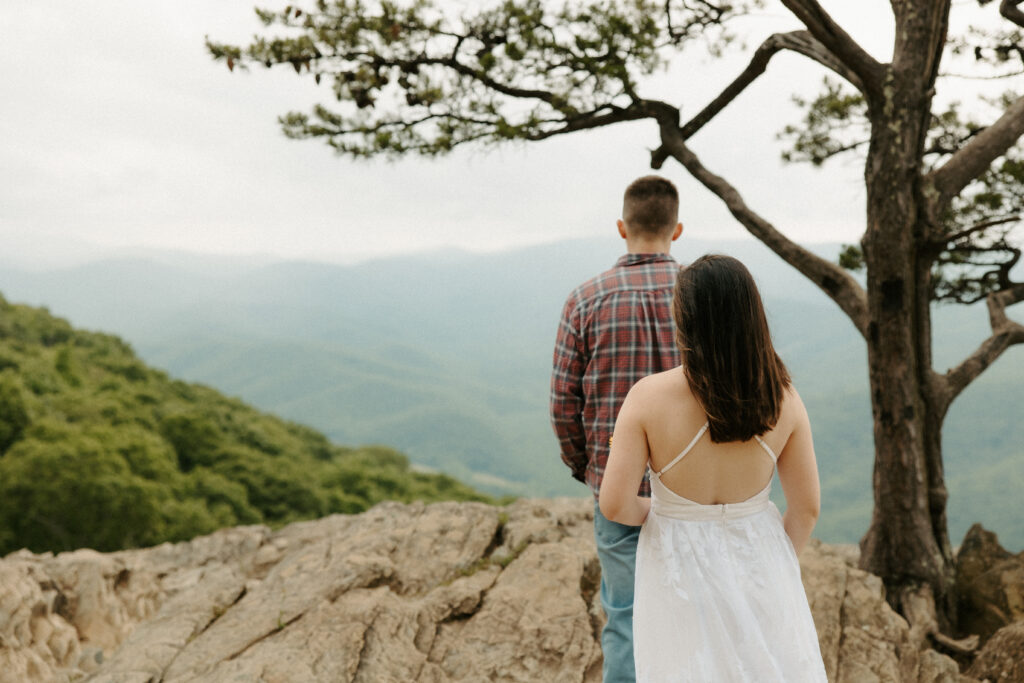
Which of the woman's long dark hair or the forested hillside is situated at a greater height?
the woman's long dark hair

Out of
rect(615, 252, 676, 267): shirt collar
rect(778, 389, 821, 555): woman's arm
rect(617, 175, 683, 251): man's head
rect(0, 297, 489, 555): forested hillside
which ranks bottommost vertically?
rect(0, 297, 489, 555): forested hillside

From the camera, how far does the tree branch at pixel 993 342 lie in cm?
566

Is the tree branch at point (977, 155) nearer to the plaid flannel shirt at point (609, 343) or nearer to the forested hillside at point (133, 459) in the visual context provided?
the plaid flannel shirt at point (609, 343)

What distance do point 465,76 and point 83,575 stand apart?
231 inches

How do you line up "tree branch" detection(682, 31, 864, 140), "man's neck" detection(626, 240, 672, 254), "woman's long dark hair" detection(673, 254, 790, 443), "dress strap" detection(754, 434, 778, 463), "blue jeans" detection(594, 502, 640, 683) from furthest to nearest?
"tree branch" detection(682, 31, 864, 140) → "man's neck" detection(626, 240, 672, 254) → "blue jeans" detection(594, 502, 640, 683) → "dress strap" detection(754, 434, 778, 463) → "woman's long dark hair" detection(673, 254, 790, 443)

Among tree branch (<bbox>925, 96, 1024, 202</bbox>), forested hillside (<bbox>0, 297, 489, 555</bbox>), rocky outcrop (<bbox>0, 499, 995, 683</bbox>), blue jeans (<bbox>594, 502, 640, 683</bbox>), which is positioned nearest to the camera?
blue jeans (<bbox>594, 502, 640, 683</bbox>)

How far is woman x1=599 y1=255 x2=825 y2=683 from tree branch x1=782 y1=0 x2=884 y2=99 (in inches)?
152

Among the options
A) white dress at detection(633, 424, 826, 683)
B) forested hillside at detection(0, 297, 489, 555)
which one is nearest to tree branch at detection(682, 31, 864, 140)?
white dress at detection(633, 424, 826, 683)

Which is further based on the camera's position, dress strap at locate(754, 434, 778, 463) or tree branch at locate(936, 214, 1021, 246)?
tree branch at locate(936, 214, 1021, 246)

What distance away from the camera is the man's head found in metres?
2.71

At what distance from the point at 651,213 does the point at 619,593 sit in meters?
1.42

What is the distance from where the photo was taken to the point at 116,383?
3903 centimetres

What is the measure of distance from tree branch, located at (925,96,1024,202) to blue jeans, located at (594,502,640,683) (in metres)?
4.43

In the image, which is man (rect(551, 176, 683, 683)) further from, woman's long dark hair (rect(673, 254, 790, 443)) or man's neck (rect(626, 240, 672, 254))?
woman's long dark hair (rect(673, 254, 790, 443))
